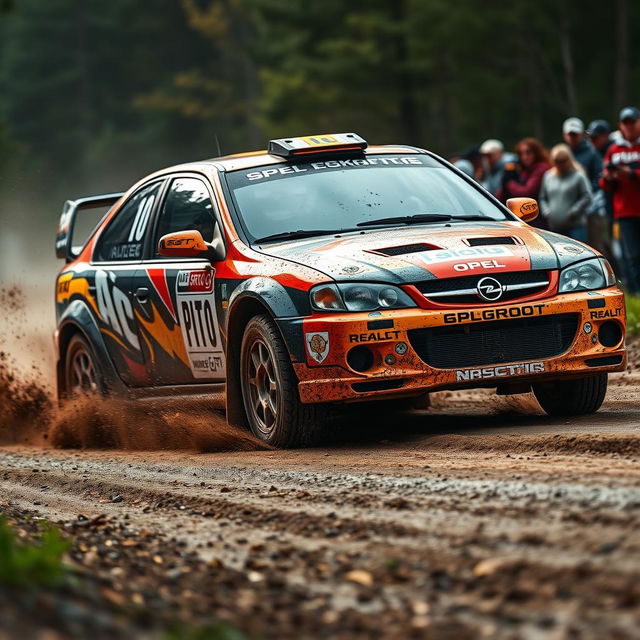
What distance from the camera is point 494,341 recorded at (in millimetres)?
7375

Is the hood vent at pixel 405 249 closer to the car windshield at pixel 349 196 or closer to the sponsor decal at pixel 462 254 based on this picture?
the sponsor decal at pixel 462 254

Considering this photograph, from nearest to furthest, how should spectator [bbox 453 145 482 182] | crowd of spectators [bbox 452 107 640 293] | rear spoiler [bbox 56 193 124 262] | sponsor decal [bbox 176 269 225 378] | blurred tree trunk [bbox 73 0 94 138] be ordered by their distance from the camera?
sponsor decal [bbox 176 269 225 378], rear spoiler [bbox 56 193 124 262], crowd of spectators [bbox 452 107 640 293], spectator [bbox 453 145 482 182], blurred tree trunk [bbox 73 0 94 138]

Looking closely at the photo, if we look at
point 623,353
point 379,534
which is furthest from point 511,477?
point 623,353

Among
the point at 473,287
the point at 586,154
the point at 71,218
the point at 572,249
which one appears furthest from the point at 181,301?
the point at 586,154

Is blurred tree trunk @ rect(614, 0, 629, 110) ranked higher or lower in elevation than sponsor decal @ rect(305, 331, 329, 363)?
higher

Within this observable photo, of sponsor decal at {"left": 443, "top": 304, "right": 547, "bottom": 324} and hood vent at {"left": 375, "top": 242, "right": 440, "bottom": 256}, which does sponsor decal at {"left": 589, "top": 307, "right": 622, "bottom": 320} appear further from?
hood vent at {"left": 375, "top": 242, "right": 440, "bottom": 256}

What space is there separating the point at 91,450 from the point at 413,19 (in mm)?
27722

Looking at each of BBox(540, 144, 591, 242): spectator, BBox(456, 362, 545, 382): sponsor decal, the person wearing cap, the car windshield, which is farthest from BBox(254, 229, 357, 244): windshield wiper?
the person wearing cap

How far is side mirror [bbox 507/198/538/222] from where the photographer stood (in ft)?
28.7

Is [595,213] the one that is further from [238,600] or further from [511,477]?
[238,600]

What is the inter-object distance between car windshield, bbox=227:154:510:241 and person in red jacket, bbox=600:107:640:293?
4.98 m

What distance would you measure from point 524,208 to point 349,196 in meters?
1.09

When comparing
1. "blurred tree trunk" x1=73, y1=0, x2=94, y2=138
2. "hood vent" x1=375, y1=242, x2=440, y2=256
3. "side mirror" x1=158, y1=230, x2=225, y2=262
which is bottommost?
"hood vent" x1=375, y1=242, x2=440, y2=256

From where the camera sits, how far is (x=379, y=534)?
5.00m
